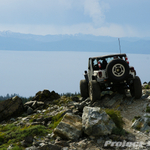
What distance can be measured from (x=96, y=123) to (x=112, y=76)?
4288mm

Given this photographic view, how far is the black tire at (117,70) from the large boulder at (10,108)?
8.08 m

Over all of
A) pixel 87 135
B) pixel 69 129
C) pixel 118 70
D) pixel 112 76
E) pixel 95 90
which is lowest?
pixel 87 135

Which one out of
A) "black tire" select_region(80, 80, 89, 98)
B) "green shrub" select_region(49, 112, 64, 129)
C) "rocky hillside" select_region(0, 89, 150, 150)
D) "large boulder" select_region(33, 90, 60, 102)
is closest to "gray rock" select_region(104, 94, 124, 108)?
"rocky hillside" select_region(0, 89, 150, 150)

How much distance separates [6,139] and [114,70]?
644 cm

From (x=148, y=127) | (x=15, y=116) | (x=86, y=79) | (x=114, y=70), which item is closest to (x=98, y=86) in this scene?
(x=114, y=70)

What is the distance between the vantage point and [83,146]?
22.9ft

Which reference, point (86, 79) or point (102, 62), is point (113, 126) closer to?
point (102, 62)

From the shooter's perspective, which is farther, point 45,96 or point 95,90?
point 45,96

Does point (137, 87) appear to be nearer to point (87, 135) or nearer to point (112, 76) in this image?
point (112, 76)

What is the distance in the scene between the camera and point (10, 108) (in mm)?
15484

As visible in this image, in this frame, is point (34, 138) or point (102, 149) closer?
point (102, 149)

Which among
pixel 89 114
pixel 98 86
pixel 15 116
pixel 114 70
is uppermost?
pixel 114 70

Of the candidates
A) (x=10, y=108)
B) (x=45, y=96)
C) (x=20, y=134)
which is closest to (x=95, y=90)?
(x=20, y=134)

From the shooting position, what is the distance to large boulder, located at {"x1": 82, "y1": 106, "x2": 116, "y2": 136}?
732 centimetres
